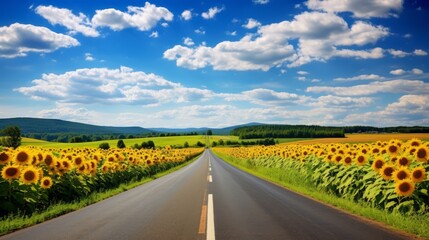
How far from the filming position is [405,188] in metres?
8.88

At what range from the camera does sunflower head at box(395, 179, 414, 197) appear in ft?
28.9

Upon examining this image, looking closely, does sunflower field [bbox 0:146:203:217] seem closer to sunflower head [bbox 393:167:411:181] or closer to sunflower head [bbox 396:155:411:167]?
sunflower head [bbox 393:167:411:181]

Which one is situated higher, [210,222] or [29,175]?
[29,175]

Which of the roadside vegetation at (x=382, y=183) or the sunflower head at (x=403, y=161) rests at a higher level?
the sunflower head at (x=403, y=161)

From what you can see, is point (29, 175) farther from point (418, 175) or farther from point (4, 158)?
point (418, 175)

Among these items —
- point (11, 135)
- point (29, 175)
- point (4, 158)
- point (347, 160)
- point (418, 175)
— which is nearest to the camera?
point (418, 175)

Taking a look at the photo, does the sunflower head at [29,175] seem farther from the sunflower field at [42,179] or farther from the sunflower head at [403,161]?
the sunflower head at [403,161]

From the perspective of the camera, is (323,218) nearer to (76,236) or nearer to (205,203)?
(205,203)

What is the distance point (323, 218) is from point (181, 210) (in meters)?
3.93

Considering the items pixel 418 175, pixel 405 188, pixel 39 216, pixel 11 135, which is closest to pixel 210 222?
pixel 39 216

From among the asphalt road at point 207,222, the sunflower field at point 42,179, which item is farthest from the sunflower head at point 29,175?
the asphalt road at point 207,222

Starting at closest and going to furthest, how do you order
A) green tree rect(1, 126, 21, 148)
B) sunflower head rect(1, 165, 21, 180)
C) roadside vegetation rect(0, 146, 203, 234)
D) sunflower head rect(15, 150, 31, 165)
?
1. roadside vegetation rect(0, 146, 203, 234)
2. sunflower head rect(1, 165, 21, 180)
3. sunflower head rect(15, 150, 31, 165)
4. green tree rect(1, 126, 21, 148)

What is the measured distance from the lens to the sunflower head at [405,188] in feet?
28.9

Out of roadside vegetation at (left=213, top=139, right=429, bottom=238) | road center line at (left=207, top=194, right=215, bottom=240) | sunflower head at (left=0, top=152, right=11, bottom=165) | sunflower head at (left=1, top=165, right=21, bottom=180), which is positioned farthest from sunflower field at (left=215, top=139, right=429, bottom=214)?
sunflower head at (left=0, top=152, right=11, bottom=165)
